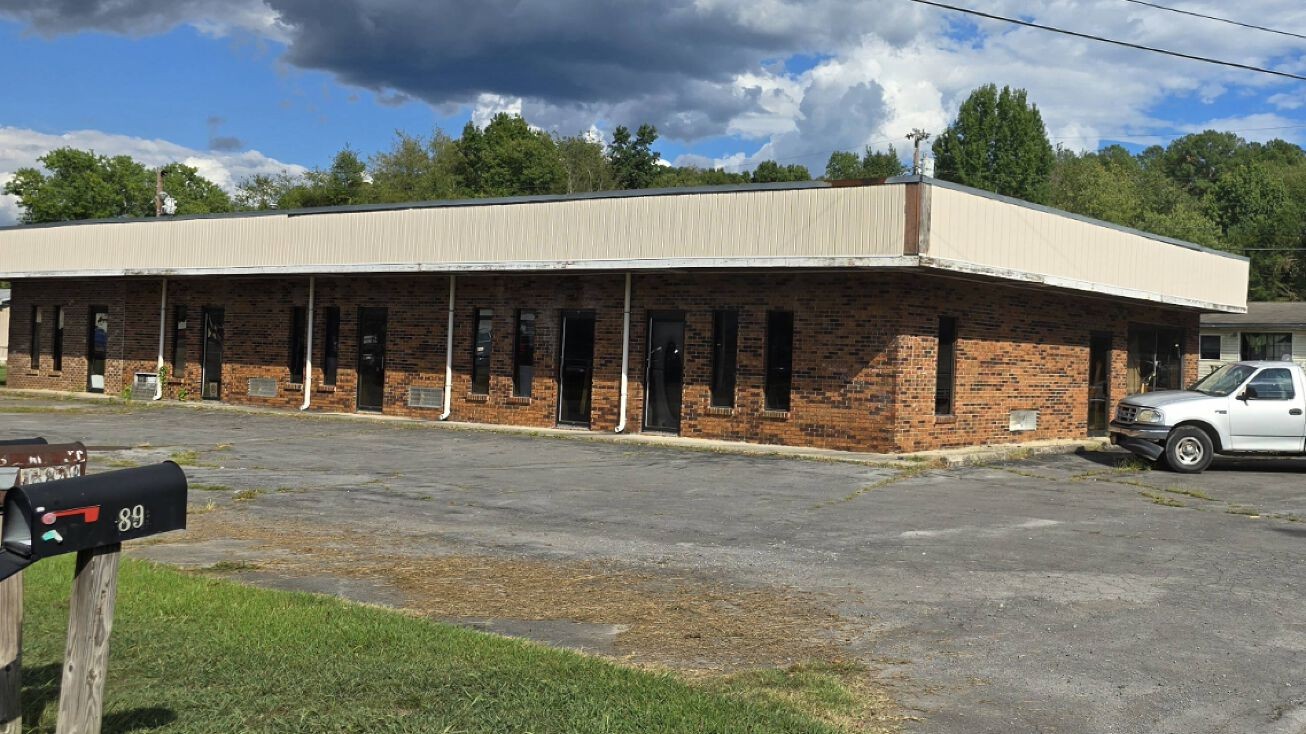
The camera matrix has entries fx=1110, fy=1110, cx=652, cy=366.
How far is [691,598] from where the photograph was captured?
7820 millimetres

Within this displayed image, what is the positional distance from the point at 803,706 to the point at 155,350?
27926 millimetres

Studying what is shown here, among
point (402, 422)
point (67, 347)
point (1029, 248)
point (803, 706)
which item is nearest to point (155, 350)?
point (67, 347)

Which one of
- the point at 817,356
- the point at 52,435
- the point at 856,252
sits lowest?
the point at 52,435

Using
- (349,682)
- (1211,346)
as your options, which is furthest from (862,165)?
(349,682)

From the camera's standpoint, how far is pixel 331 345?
26359 mm

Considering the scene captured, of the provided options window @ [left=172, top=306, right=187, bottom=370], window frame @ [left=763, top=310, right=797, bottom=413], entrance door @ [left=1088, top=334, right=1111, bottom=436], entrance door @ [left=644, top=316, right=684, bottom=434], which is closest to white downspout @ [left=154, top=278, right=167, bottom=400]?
window @ [left=172, top=306, right=187, bottom=370]

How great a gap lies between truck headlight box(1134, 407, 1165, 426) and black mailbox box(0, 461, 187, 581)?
1719 cm

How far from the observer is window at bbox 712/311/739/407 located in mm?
20734

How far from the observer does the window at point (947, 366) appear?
20.2 meters

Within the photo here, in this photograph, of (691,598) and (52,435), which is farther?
(52,435)

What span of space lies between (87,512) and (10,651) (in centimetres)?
96

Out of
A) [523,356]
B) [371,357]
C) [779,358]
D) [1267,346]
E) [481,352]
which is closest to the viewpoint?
[779,358]

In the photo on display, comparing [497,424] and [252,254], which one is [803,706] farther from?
[252,254]

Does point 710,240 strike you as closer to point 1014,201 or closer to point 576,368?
point 576,368
